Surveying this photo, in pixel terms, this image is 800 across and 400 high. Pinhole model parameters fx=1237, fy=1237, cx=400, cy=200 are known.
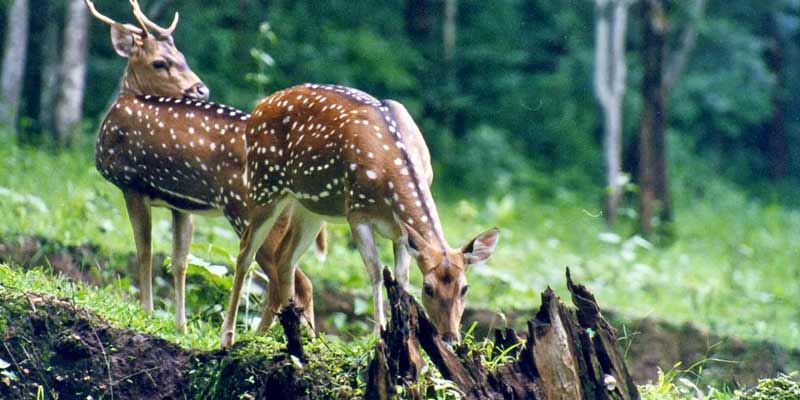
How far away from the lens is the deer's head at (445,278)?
6168mm

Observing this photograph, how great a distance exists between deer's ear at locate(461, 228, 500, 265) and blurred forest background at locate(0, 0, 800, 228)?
942 centimetres

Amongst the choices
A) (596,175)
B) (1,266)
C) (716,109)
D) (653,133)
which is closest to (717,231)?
(653,133)

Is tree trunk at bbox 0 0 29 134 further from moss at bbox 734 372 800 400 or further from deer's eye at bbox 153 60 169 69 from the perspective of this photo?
moss at bbox 734 372 800 400

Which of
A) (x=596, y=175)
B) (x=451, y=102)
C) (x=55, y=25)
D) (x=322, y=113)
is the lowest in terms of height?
(x=596, y=175)

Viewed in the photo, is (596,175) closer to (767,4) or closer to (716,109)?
(716,109)

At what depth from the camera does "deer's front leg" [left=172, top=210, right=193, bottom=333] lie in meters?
7.73

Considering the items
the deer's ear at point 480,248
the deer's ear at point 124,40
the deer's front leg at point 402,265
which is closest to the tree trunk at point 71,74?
the deer's ear at point 124,40

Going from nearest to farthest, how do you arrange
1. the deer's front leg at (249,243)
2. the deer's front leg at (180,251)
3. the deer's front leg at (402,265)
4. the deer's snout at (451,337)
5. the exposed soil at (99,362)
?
the exposed soil at (99,362), the deer's snout at (451,337), the deer's front leg at (402,265), the deer's front leg at (249,243), the deer's front leg at (180,251)

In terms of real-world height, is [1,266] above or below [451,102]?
above

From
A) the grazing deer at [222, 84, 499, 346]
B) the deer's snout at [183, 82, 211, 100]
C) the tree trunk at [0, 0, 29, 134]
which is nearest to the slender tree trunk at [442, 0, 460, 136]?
the tree trunk at [0, 0, 29, 134]

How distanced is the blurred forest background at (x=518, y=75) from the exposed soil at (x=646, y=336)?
547 cm

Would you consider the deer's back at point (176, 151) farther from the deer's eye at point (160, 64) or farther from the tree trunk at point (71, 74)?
the tree trunk at point (71, 74)

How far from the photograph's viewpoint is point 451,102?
22047 mm

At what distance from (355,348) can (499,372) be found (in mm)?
796
